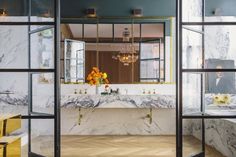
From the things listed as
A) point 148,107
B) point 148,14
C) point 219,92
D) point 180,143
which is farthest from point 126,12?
point 180,143

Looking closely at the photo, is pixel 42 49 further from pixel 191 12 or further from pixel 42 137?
pixel 191 12

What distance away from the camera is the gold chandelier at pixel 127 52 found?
6.66 metres

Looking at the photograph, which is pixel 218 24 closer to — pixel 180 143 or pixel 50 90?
pixel 180 143

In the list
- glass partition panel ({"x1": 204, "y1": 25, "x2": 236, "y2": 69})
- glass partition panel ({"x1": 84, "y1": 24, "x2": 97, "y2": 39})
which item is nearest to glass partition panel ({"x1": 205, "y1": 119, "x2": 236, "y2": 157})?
glass partition panel ({"x1": 204, "y1": 25, "x2": 236, "y2": 69})

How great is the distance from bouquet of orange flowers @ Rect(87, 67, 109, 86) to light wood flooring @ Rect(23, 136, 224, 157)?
3.33 ft

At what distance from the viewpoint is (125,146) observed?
5.38 m

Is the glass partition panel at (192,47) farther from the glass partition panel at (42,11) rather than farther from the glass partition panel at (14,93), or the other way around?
the glass partition panel at (14,93)

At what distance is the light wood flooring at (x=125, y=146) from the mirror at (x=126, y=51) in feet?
3.78

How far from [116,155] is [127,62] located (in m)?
2.42

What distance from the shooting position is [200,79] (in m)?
4.04

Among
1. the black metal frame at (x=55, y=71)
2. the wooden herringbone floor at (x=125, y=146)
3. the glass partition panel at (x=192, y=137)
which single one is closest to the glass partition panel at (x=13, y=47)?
the black metal frame at (x=55, y=71)

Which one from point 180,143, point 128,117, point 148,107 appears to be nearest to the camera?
point 180,143

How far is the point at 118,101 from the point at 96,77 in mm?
706

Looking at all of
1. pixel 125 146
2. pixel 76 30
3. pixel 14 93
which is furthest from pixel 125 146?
pixel 76 30
